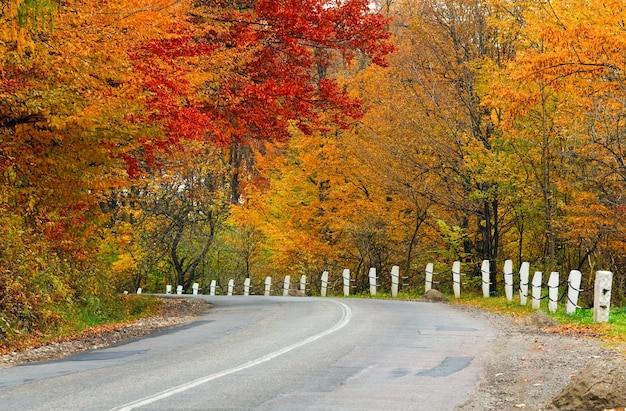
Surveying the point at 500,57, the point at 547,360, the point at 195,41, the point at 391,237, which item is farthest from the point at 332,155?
the point at 547,360

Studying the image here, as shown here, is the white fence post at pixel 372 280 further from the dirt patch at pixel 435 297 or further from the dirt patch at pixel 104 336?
the dirt patch at pixel 104 336

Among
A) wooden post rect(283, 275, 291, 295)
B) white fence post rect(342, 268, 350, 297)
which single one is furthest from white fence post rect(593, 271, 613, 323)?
wooden post rect(283, 275, 291, 295)

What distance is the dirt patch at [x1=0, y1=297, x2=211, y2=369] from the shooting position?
1296 centimetres

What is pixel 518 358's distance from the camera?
11617 mm

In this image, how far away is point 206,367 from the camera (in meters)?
10.8

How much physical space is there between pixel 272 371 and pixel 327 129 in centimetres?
1373

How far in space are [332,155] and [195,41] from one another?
47.4 ft

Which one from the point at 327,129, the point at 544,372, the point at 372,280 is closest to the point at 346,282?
the point at 372,280

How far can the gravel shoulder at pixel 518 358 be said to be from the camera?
8516 millimetres

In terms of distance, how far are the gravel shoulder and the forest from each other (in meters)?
1.24

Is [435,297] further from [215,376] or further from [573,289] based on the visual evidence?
[215,376]

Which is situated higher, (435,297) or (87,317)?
(87,317)

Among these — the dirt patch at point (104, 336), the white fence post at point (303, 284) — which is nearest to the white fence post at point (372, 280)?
the white fence post at point (303, 284)

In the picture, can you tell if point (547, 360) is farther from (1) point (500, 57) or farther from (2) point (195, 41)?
(1) point (500, 57)
